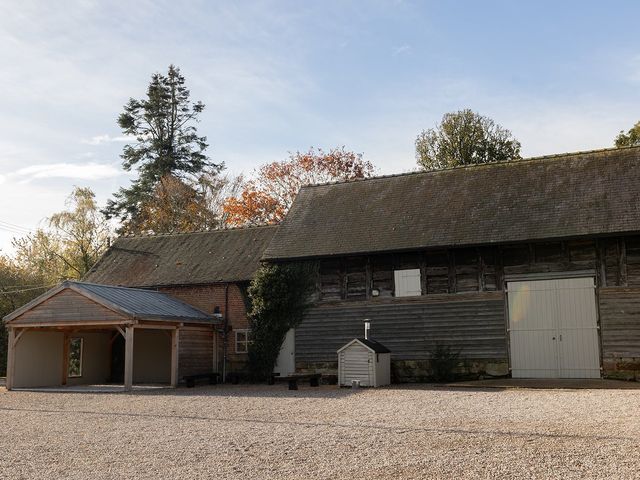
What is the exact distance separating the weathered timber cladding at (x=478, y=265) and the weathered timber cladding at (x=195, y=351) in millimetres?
4882

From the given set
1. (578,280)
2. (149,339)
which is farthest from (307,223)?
(578,280)

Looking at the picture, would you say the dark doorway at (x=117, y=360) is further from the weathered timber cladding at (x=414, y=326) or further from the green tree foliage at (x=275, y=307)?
the weathered timber cladding at (x=414, y=326)

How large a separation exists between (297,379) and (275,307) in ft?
10.6

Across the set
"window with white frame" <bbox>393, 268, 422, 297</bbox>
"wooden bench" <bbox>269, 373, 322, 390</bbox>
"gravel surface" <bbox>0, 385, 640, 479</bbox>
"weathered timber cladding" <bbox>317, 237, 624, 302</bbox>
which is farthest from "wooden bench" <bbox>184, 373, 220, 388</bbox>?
"window with white frame" <bbox>393, 268, 422, 297</bbox>

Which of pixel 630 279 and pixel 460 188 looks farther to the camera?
pixel 460 188

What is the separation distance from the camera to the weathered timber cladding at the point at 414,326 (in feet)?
70.7

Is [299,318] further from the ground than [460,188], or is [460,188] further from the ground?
[460,188]

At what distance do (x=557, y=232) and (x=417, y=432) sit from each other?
11522 mm

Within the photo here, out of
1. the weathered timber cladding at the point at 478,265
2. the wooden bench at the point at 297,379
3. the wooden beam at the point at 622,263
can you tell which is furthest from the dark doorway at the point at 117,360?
the wooden beam at the point at 622,263

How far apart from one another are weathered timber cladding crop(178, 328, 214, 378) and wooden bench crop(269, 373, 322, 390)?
9.78 ft

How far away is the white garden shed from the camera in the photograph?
68.5 ft

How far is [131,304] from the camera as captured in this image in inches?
894

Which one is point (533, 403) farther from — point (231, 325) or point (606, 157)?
point (231, 325)

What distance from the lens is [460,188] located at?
2484 cm
